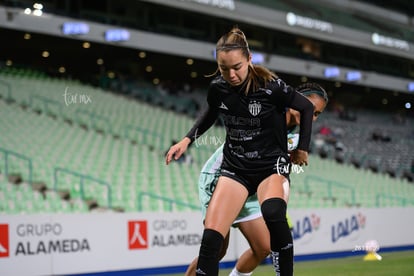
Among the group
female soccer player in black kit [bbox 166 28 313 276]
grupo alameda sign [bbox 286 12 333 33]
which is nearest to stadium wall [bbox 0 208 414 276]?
female soccer player in black kit [bbox 166 28 313 276]

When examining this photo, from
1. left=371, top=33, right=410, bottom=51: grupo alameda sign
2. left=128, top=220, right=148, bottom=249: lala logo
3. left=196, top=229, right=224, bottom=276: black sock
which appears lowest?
A: left=128, top=220, right=148, bottom=249: lala logo

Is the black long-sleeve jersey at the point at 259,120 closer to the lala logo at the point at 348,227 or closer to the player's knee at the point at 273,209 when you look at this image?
the player's knee at the point at 273,209

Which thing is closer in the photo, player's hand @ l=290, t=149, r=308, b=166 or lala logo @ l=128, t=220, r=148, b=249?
player's hand @ l=290, t=149, r=308, b=166

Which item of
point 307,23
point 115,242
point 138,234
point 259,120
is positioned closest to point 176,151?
point 259,120

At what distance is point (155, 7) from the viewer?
3638 centimetres

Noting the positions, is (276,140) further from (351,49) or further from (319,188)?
(351,49)

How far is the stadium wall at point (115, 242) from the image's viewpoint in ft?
41.0

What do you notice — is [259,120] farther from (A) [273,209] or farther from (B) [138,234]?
(B) [138,234]

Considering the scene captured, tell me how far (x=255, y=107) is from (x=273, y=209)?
2.77 ft

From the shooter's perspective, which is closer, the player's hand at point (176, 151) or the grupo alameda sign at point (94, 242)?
the player's hand at point (176, 151)

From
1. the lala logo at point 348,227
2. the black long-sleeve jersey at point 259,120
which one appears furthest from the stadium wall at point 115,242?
the black long-sleeve jersey at point 259,120

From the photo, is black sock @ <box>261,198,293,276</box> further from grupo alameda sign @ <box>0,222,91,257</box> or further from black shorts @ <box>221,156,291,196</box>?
grupo alameda sign @ <box>0,222,91,257</box>

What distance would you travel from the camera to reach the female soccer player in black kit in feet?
19.8

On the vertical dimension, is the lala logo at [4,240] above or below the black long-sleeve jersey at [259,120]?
below
